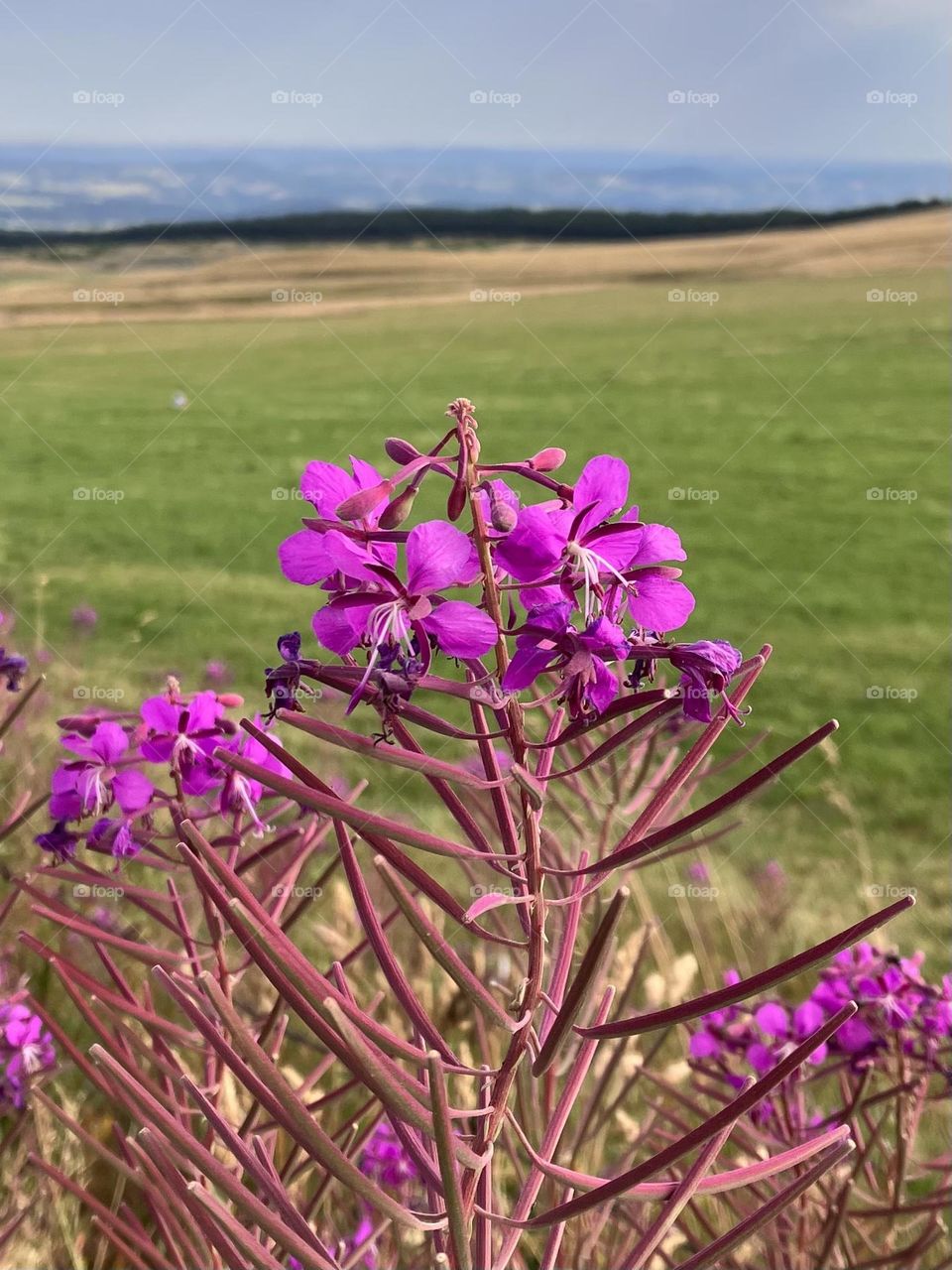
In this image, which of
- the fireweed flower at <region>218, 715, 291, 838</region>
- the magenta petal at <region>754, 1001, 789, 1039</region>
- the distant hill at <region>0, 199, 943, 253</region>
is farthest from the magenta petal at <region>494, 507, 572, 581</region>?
the distant hill at <region>0, 199, 943, 253</region>

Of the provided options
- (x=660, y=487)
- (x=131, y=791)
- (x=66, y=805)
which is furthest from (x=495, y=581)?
(x=660, y=487)

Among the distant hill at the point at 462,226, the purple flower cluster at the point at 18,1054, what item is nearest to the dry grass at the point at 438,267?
the distant hill at the point at 462,226

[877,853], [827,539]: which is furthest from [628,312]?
[877,853]

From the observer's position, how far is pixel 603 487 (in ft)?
2.85

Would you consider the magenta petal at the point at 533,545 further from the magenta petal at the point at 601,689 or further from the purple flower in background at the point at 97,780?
the purple flower in background at the point at 97,780

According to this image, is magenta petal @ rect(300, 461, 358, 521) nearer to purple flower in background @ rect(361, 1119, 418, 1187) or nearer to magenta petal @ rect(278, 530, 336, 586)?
magenta petal @ rect(278, 530, 336, 586)

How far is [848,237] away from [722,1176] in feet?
147

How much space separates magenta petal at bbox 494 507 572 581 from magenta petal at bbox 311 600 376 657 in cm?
11

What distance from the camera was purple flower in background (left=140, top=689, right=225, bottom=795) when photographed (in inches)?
49.1

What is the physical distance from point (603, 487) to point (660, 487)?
49.5ft

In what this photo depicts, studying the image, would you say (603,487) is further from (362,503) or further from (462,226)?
(462,226)

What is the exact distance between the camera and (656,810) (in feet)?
3.06

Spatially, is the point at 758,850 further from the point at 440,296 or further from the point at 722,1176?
the point at 440,296

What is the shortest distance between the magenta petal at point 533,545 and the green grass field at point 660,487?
9.04 ft
